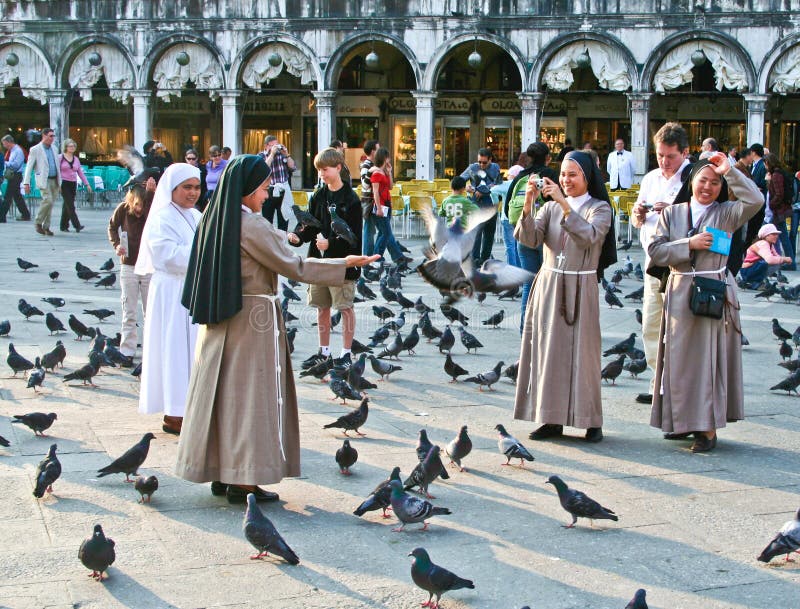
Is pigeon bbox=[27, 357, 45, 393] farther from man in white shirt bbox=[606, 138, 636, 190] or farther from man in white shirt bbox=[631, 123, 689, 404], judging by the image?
man in white shirt bbox=[606, 138, 636, 190]

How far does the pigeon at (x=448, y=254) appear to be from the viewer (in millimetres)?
6848

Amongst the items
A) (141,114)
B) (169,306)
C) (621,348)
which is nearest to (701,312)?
(621,348)

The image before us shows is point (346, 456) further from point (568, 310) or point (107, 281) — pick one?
point (107, 281)

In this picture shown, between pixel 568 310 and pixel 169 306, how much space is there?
2.42m

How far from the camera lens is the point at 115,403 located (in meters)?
8.05

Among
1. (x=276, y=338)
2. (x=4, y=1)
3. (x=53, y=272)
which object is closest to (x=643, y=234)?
(x=276, y=338)

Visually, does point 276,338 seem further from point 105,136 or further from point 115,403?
point 105,136

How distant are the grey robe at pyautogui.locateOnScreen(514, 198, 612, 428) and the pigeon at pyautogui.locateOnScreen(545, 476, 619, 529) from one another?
1.49m

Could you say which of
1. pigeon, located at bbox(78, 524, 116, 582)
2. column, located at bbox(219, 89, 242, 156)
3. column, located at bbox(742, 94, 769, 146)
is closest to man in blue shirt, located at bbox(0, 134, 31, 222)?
column, located at bbox(219, 89, 242, 156)

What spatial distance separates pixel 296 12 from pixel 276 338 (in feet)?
78.6

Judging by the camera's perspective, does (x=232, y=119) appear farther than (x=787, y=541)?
Yes

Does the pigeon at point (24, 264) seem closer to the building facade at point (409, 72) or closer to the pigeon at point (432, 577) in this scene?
the pigeon at point (432, 577)

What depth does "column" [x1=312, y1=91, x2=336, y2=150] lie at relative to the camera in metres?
28.9

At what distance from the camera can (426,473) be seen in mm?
5961
